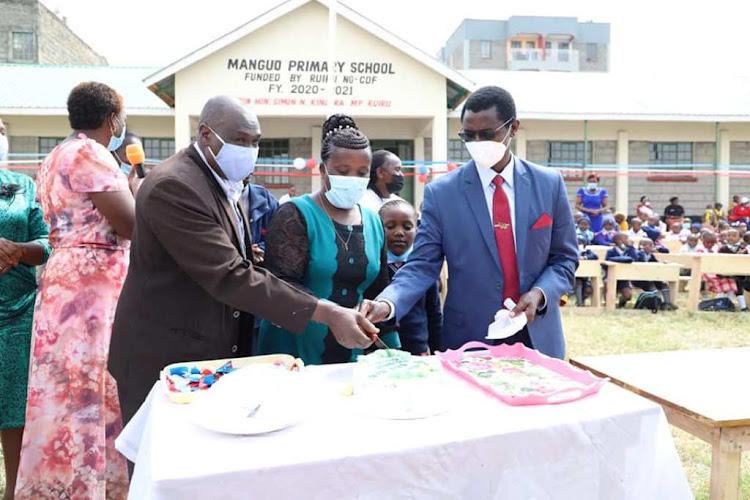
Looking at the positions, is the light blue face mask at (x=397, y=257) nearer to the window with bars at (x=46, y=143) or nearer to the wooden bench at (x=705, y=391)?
the wooden bench at (x=705, y=391)

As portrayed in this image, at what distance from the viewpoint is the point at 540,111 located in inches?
647

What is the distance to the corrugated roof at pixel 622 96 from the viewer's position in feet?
55.3

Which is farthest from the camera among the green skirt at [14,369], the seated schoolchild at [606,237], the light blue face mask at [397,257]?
Result: the seated schoolchild at [606,237]

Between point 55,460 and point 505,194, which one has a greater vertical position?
point 505,194

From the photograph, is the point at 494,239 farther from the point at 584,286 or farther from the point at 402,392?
the point at 584,286

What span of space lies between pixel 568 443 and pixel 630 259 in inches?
336

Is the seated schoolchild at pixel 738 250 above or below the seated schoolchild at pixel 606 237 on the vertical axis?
below

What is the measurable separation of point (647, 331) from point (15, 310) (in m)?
7.21

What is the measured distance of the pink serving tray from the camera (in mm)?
1694

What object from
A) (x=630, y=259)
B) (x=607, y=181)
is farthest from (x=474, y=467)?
(x=607, y=181)

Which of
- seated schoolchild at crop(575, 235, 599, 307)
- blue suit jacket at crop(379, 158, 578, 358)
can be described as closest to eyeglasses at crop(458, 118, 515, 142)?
blue suit jacket at crop(379, 158, 578, 358)

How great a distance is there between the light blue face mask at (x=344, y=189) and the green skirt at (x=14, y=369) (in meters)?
1.79

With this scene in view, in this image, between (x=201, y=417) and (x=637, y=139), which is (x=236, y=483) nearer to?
(x=201, y=417)

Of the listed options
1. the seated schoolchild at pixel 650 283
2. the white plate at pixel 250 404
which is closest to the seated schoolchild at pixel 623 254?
the seated schoolchild at pixel 650 283
